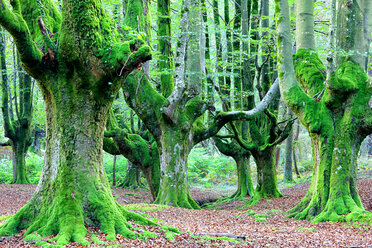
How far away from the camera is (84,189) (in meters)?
5.18

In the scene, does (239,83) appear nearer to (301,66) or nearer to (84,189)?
(301,66)

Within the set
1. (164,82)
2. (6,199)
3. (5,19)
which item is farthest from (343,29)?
(6,199)

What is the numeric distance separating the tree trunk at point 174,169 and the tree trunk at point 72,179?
169 inches

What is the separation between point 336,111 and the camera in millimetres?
7984

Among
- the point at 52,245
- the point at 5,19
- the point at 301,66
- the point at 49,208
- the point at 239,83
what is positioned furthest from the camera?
the point at 239,83

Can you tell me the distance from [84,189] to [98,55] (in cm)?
215

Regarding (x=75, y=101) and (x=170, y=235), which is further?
(x=75, y=101)

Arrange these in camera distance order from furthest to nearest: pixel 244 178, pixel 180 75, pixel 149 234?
1. pixel 244 178
2. pixel 180 75
3. pixel 149 234

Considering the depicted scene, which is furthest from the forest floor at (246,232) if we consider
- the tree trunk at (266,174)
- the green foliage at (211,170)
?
the green foliage at (211,170)

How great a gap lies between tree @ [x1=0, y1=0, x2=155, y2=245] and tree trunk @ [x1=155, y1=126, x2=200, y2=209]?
14.2 ft

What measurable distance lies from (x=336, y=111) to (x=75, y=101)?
241 inches

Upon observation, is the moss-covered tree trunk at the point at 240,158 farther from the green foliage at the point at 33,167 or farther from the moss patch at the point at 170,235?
the green foliage at the point at 33,167

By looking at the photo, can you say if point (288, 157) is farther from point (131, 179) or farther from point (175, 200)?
point (175, 200)

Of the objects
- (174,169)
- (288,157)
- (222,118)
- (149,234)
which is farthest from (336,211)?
(288,157)
